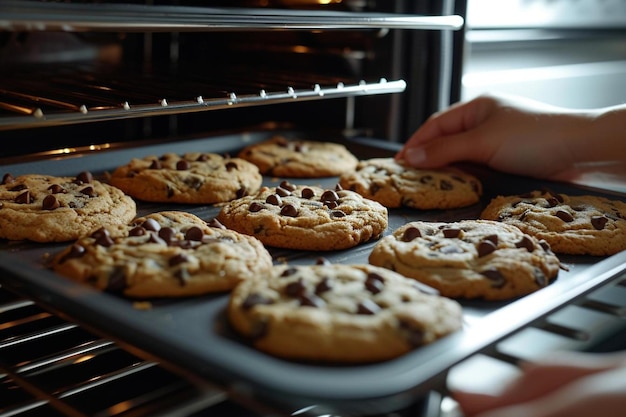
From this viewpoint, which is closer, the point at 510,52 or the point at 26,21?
the point at 26,21

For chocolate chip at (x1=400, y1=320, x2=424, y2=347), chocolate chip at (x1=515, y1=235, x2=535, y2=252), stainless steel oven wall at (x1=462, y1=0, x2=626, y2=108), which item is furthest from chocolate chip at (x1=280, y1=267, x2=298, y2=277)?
stainless steel oven wall at (x1=462, y1=0, x2=626, y2=108)

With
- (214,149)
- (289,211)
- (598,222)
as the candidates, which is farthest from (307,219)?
(214,149)

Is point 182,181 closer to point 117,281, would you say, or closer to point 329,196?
point 329,196

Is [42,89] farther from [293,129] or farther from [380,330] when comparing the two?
[380,330]

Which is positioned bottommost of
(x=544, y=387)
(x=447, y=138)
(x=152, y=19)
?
(x=544, y=387)

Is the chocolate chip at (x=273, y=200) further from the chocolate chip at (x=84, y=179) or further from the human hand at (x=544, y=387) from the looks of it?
the human hand at (x=544, y=387)

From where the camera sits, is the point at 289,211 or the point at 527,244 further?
the point at 289,211

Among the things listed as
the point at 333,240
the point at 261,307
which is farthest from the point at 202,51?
the point at 261,307
